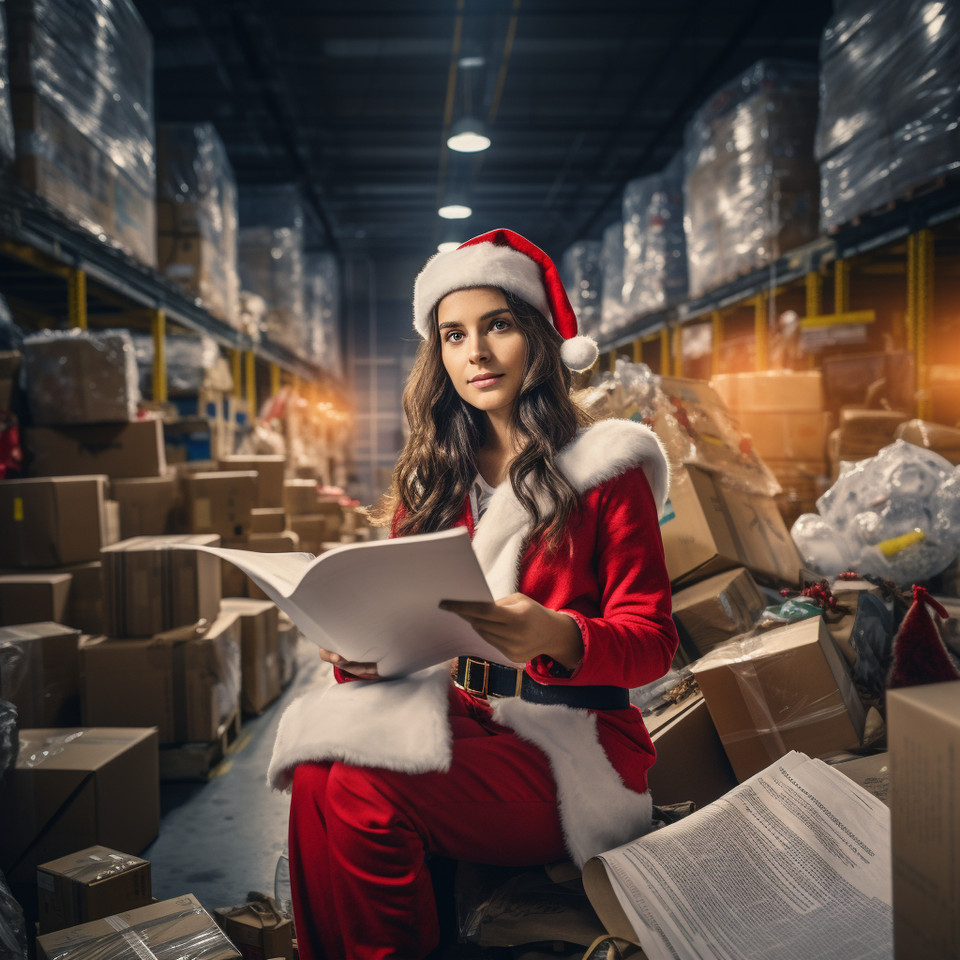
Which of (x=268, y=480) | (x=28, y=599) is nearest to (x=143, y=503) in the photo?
(x=28, y=599)

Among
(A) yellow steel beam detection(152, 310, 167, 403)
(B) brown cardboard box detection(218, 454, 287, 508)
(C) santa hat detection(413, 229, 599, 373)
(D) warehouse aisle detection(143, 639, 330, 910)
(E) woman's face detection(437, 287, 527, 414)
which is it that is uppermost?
(A) yellow steel beam detection(152, 310, 167, 403)

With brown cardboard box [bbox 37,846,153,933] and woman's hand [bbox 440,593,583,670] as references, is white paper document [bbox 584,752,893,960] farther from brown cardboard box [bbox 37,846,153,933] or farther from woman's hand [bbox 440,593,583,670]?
brown cardboard box [bbox 37,846,153,933]

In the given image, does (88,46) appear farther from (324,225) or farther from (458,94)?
(324,225)

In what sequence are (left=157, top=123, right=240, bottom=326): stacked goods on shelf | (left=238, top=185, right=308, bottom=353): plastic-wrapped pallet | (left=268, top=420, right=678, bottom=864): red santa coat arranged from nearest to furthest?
(left=268, top=420, right=678, bottom=864): red santa coat, (left=157, top=123, right=240, bottom=326): stacked goods on shelf, (left=238, top=185, right=308, bottom=353): plastic-wrapped pallet

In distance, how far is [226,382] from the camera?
5910mm

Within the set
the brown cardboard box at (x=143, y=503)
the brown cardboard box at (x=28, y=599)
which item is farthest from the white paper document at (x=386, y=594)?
the brown cardboard box at (x=143, y=503)

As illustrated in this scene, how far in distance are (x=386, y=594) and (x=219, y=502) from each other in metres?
2.95

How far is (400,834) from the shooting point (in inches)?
40.0

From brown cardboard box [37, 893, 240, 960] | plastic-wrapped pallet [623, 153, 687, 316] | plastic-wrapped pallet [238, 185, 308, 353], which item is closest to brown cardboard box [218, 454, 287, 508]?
brown cardboard box [37, 893, 240, 960]

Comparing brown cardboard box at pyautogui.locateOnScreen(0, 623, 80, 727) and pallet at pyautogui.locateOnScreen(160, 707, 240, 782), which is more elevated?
brown cardboard box at pyautogui.locateOnScreen(0, 623, 80, 727)

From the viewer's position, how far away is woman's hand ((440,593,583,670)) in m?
0.88

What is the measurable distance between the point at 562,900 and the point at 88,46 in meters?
4.06

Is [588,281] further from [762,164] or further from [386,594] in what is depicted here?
[386,594]

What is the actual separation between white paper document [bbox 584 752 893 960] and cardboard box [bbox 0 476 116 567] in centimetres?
242
